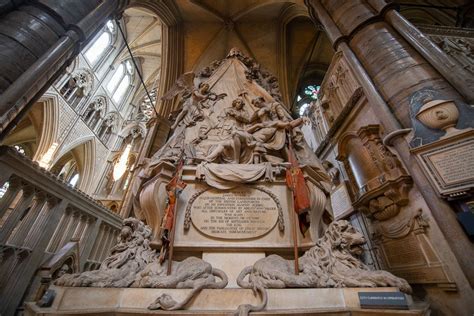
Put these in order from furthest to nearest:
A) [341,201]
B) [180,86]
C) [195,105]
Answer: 1. [180,86]
2. [341,201]
3. [195,105]

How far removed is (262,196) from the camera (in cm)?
270

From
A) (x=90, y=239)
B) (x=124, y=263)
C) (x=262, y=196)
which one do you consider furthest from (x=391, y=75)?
(x=90, y=239)

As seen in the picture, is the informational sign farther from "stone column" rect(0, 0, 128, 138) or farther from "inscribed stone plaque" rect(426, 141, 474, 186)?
"stone column" rect(0, 0, 128, 138)

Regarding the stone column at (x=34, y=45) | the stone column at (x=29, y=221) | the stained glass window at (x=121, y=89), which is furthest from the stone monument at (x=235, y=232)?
the stained glass window at (x=121, y=89)

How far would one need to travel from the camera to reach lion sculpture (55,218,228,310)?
1.81 m

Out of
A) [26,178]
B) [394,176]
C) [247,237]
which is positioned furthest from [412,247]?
[26,178]

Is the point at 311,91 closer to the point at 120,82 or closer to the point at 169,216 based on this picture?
the point at 169,216

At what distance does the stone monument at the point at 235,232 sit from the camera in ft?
5.97

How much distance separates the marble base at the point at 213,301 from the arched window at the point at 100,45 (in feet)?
59.3

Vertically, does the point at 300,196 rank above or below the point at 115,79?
below

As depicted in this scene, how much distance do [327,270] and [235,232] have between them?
1022 mm

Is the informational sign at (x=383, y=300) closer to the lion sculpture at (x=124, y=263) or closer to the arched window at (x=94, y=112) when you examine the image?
the lion sculpture at (x=124, y=263)

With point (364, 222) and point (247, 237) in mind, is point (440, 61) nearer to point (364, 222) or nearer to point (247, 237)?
point (364, 222)

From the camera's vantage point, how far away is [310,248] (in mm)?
2342
